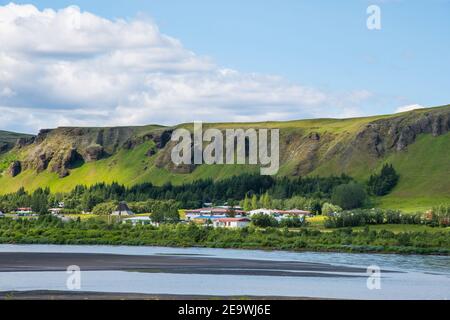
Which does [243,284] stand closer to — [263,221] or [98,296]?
[98,296]

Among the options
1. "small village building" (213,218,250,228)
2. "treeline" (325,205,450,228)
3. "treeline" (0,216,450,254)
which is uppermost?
"treeline" (325,205,450,228)

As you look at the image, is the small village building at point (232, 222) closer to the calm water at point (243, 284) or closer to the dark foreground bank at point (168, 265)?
the dark foreground bank at point (168, 265)

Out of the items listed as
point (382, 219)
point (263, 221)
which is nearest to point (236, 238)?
point (263, 221)

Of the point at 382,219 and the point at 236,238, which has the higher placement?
the point at 382,219

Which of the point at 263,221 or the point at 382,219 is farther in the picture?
the point at 382,219

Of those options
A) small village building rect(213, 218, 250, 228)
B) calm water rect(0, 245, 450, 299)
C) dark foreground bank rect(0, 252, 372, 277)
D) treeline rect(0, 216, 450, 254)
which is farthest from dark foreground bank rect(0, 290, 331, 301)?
small village building rect(213, 218, 250, 228)

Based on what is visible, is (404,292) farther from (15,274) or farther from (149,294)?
(15,274)

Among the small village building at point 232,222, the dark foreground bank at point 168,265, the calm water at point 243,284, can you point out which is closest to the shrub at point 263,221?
the small village building at point 232,222

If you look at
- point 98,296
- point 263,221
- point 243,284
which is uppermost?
point 263,221

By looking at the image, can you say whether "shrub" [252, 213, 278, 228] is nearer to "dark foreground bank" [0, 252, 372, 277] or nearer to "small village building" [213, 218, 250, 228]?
"small village building" [213, 218, 250, 228]

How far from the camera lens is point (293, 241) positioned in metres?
135

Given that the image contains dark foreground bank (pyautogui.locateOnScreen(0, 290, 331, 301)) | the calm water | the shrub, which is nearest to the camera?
dark foreground bank (pyautogui.locateOnScreen(0, 290, 331, 301))

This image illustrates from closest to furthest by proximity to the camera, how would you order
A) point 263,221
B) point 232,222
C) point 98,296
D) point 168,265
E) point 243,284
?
1. point 98,296
2. point 243,284
3. point 168,265
4. point 263,221
5. point 232,222
